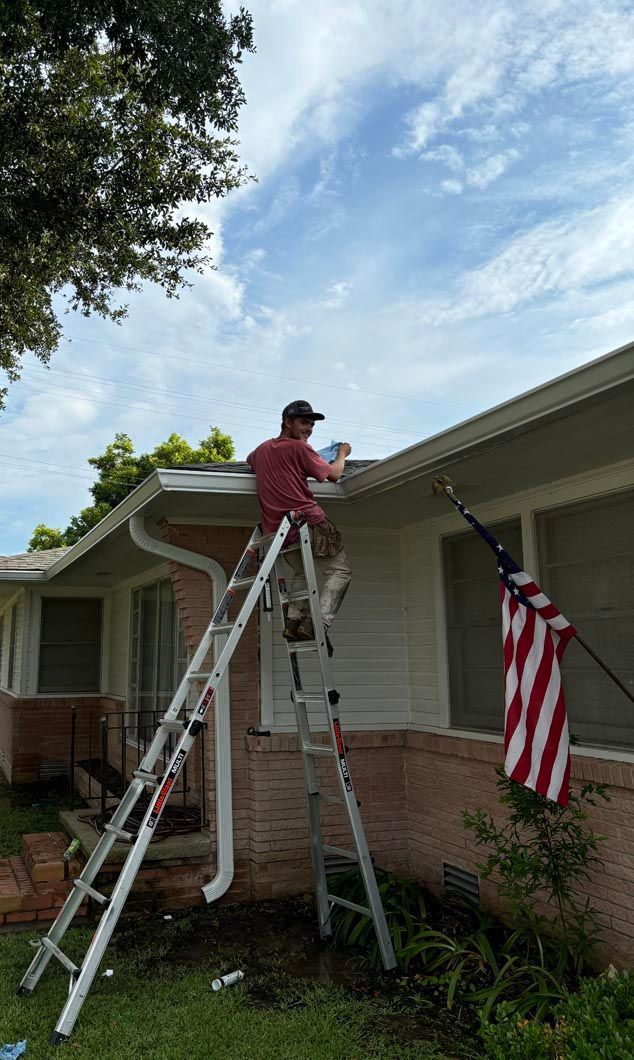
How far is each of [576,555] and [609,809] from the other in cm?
146

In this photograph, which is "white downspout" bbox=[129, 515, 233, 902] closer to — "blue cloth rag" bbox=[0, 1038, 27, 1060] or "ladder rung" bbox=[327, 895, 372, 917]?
"ladder rung" bbox=[327, 895, 372, 917]

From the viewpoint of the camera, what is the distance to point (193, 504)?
5.54 m

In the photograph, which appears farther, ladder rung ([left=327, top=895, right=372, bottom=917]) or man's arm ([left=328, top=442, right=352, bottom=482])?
man's arm ([left=328, top=442, right=352, bottom=482])

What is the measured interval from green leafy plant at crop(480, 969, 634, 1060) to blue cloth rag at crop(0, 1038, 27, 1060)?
6.64 feet

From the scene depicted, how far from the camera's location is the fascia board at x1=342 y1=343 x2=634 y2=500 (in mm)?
3109

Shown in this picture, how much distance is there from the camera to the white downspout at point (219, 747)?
225 inches

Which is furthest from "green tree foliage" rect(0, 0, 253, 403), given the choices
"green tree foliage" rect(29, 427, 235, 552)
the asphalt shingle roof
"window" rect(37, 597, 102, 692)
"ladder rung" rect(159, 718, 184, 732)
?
"green tree foliage" rect(29, 427, 235, 552)

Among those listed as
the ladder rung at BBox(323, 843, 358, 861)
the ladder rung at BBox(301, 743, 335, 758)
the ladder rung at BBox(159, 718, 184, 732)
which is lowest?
the ladder rung at BBox(323, 843, 358, 861)

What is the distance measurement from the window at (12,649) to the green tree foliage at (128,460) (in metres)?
14.9

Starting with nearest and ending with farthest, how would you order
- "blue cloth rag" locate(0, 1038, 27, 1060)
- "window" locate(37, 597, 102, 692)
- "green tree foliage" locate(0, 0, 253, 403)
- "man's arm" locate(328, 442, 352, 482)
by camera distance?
"blue cloth rag" locate(0, 1038, 27, 1060)
"man's arm" locate(328, 442, 352, 482)
"green tree foliage" locate(0, 0, 253, 403)
"window" locate(37, 597, 102, 692)

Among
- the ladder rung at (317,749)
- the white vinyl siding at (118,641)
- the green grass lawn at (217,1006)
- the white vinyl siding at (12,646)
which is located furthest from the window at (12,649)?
the ladder rung at (317,749)

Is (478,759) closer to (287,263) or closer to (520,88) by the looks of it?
(520,88)

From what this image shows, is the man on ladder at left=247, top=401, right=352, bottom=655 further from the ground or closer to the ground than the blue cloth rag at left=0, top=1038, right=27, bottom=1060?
further from the ground

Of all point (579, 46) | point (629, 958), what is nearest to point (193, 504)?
point (629, 958)
